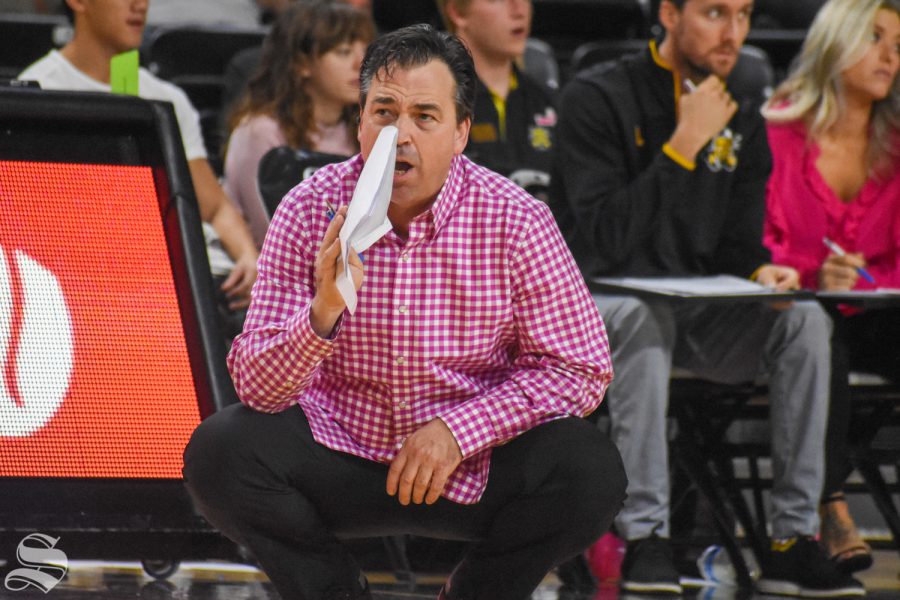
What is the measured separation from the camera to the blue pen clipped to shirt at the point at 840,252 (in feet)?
12.2

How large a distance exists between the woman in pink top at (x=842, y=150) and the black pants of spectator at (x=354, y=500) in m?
1.77

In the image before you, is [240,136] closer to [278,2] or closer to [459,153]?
[459,153]

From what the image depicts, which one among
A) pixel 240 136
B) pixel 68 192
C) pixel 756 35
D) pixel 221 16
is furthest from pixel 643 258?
pixel 221 16

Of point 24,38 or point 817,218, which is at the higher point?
point 24,38

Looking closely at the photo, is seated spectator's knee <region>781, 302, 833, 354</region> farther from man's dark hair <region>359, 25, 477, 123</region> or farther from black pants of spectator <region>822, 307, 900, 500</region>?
man's dark hair <region>359, 25, 477, 123</region>

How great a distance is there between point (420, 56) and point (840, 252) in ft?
6.43

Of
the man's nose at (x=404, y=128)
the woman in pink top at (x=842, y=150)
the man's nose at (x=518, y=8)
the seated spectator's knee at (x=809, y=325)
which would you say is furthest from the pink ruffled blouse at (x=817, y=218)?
the man's nose at (x=404, y=128)

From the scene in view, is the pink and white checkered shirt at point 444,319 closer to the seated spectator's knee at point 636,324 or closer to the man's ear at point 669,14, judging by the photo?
the seated spectator's knee at point 636,324

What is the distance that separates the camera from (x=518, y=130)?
A: 13.4ft

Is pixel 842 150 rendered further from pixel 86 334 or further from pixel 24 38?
pixel 24 38

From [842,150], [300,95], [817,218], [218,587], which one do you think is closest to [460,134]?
[218,587]

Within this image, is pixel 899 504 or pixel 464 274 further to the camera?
pixel 899 504

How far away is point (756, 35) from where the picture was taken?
5.61 meters

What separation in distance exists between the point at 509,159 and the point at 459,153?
5.45 feet
